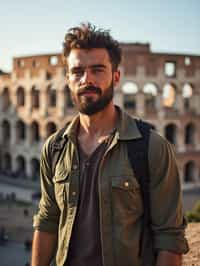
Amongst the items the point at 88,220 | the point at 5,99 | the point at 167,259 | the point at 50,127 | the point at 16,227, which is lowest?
the point at 16,227

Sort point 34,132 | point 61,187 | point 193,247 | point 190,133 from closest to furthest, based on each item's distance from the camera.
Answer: point 61,187
point 193,247
point 190,133
point 34,132

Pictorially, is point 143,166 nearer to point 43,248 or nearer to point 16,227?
point 43,248

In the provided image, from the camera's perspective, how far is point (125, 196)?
8.39 feet

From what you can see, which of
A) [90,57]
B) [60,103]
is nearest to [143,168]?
[90,57]

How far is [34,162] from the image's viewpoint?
95.8 ft

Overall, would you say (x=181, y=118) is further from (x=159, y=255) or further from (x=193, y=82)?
(x=159, y=255)

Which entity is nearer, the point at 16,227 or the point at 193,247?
the point at 193,247

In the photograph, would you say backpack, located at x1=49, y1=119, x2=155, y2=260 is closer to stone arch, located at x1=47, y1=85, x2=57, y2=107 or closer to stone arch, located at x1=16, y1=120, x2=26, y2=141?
stone arch, located at x1=47, y1=85, x2=57, y2=107

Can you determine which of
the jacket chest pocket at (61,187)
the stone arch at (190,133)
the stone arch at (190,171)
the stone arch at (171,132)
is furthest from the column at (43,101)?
the jacket chest pocket at (61,187)

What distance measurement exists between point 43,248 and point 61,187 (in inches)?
21.2

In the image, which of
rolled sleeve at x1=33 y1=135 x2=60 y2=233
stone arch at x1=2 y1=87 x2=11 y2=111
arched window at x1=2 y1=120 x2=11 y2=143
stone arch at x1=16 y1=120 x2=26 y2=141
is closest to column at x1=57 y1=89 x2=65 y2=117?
stone arch at x1=16 y1=120 x2=26 y2=141

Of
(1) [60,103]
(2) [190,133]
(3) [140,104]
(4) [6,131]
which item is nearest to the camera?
(3) [140,104]

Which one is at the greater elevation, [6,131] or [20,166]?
[6,131]

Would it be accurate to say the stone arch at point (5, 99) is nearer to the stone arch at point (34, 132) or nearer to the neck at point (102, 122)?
the stone arch at point (34, 132)
